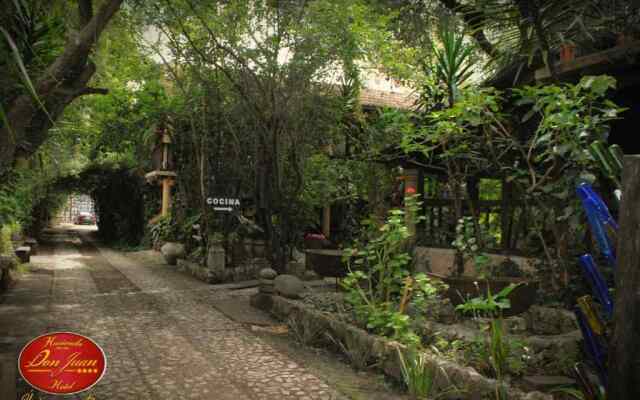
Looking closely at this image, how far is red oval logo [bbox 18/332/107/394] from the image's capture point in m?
2.33

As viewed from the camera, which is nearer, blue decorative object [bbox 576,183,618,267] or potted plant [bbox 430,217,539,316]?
blue decorative object [bbox 576,183,618,267]

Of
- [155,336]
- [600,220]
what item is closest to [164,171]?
[155,336]

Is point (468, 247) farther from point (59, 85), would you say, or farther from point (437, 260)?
point (59, 85)

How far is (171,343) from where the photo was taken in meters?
5.70

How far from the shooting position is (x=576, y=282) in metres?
5.27

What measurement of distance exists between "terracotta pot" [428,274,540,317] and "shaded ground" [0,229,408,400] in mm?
1303

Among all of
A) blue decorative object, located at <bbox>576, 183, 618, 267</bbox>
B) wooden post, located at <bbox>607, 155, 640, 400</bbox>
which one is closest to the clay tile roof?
blue decorative object, located at <bbox>576, 183, 618, 267</bbox>

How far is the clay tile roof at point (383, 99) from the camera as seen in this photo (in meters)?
17.2

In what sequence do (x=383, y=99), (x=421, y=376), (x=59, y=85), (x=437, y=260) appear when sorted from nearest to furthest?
(x=421, y=376), (x=59, y=85), (x=437, y=260), (x=383, y=99)

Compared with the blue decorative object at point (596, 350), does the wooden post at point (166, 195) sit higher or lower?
higher

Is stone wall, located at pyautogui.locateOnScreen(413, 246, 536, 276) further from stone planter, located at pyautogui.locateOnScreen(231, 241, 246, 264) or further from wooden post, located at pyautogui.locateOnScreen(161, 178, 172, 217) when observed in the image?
wooden post, located at pyautogui.locateOnScreen(161, 178, 172, 217)

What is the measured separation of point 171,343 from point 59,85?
9.99ft

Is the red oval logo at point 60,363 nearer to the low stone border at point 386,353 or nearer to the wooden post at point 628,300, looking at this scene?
the low stone border at point 386,353

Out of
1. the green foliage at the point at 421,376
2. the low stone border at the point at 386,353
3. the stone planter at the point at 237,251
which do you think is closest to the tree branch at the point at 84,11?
the low stone border at the point at 386,353
